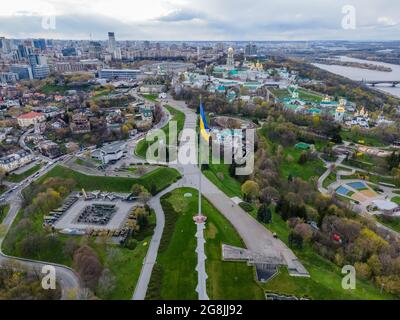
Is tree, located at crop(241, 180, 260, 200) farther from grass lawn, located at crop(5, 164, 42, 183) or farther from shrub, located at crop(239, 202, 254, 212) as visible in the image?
grass lawn, located at crop(5, 164, 42, 183)

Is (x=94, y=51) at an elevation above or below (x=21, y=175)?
above

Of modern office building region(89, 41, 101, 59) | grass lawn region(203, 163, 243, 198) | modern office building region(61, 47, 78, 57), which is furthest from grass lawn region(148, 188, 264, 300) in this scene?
modern office building region(61, 47, 78, 57)

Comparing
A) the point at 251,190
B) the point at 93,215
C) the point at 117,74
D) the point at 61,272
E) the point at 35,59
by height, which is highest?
the point at 35,59

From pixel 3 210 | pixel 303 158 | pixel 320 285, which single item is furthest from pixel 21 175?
pixel 303 158

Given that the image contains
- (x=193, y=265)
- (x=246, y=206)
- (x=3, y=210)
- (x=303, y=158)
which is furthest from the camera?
(x=303, y=158)

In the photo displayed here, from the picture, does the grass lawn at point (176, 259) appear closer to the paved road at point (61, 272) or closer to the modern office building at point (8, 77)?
the paved road at point (61, 272)

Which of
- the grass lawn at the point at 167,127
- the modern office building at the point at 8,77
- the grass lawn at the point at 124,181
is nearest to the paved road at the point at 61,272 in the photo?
the grass lawn at the point at 124,181

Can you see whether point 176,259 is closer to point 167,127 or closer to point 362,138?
point 167,127

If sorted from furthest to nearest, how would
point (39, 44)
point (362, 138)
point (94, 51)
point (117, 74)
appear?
point (39, 44), point (94, 51), point (117, 74), point (362, 138)
